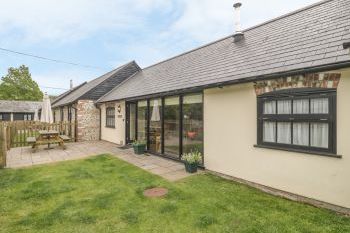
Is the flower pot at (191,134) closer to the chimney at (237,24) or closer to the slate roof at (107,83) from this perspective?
the chimney at (237,24)

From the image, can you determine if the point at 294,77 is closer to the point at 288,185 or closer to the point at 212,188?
the point at 288,185

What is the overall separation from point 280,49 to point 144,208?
5.77 meters

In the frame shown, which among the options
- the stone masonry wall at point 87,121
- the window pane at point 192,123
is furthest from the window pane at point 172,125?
the stone masonry wall at point 87,121

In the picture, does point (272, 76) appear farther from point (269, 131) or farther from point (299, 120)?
point (269, 131)

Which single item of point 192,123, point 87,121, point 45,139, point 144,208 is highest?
point 192,123

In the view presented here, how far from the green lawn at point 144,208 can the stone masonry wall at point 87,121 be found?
9414 millimetres

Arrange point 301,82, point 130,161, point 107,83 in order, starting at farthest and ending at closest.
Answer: point 107,83 < point 130,161 < point 301,82

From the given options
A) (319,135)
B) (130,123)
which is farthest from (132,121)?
(319,135)

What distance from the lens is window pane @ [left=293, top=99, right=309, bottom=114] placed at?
5.08 meters

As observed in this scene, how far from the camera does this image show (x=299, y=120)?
5.21 m

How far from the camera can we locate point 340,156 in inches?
175

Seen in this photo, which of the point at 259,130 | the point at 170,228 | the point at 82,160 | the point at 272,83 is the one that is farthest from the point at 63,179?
the point at 272,83

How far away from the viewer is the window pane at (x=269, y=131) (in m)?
5.75

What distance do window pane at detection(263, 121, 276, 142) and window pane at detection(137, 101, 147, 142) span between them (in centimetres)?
697
